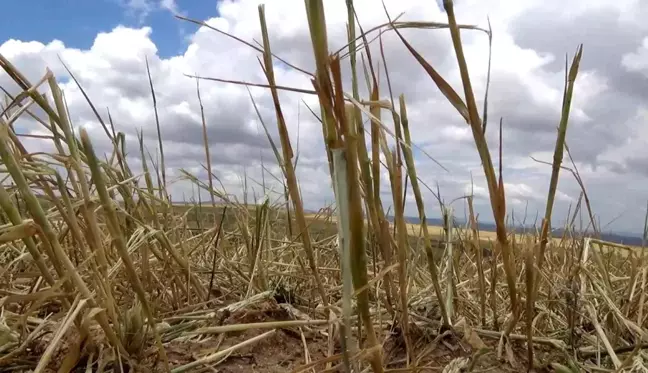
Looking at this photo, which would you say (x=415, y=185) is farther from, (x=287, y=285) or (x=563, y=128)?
(x=287, y=285)

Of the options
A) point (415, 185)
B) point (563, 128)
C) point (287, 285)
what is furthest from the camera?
point (287, 285)

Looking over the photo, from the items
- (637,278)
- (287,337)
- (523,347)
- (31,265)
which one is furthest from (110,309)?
(637,278)

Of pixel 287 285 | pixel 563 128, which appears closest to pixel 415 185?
pixel 563 128

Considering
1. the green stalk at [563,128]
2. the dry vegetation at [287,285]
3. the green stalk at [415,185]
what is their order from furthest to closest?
1. the green stalk at [415,185]
2. the green stalk at [563,128]
3. the dry vegetation at [287,285]

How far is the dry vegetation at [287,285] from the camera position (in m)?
0.72

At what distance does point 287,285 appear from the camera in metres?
1.39

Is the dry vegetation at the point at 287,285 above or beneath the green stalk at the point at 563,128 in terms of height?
beneath

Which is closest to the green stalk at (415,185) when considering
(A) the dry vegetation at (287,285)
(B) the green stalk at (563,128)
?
(A) the dry vegetation at (287,285)

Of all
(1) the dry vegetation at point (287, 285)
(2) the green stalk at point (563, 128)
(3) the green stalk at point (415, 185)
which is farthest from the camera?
→ (3) the green stalk at point (415, 185)

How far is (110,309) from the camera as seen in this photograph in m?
0.91

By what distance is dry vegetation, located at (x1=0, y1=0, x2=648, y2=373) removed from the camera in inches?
28.3

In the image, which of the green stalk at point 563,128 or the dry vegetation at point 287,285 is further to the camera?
the green stalk at point 563,128

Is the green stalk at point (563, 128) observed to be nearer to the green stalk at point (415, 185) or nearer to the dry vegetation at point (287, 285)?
the dry vegetation at point (287, 285)

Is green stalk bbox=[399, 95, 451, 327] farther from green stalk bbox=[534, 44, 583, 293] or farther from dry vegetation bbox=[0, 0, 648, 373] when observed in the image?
green stalk bbox=[534, 44, 583, 293]
